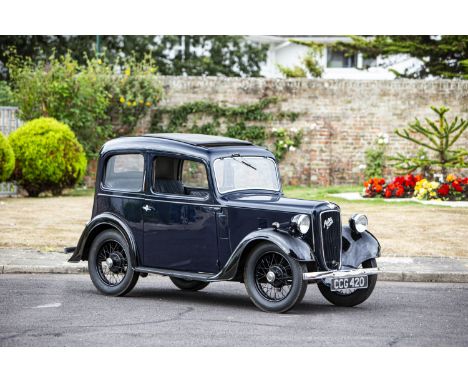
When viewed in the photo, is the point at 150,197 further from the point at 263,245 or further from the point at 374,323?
the point at 374,323

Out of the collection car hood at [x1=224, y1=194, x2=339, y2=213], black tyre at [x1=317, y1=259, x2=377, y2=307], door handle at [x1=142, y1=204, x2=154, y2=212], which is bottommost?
black tyre at [x1=317, y1=259, x2=377, y2=307]

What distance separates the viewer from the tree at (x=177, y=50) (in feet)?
116

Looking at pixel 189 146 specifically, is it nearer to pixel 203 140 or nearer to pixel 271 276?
pixel 203 140

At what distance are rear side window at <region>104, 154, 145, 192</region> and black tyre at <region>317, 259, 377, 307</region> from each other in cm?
226

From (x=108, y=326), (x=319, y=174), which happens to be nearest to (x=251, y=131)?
(x=319, y=174)

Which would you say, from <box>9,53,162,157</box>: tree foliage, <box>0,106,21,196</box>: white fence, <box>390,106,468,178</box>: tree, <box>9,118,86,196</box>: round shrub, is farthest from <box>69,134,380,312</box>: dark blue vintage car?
<box>0,106,21,196</box>: white fence

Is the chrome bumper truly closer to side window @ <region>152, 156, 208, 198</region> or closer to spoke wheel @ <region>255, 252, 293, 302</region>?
spoke wheel @ <region>255, 252, 293, 302</region>

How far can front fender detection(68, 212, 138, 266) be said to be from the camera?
30.8ft

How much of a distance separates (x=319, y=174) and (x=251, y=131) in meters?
2.12

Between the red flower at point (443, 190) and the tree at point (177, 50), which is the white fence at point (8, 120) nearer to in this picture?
the red flower at point (443, 190)

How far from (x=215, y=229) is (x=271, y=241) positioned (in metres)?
0.78

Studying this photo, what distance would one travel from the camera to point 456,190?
19.2 meters

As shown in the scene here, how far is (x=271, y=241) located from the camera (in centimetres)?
830

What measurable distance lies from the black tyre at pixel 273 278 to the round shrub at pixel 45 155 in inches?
499
